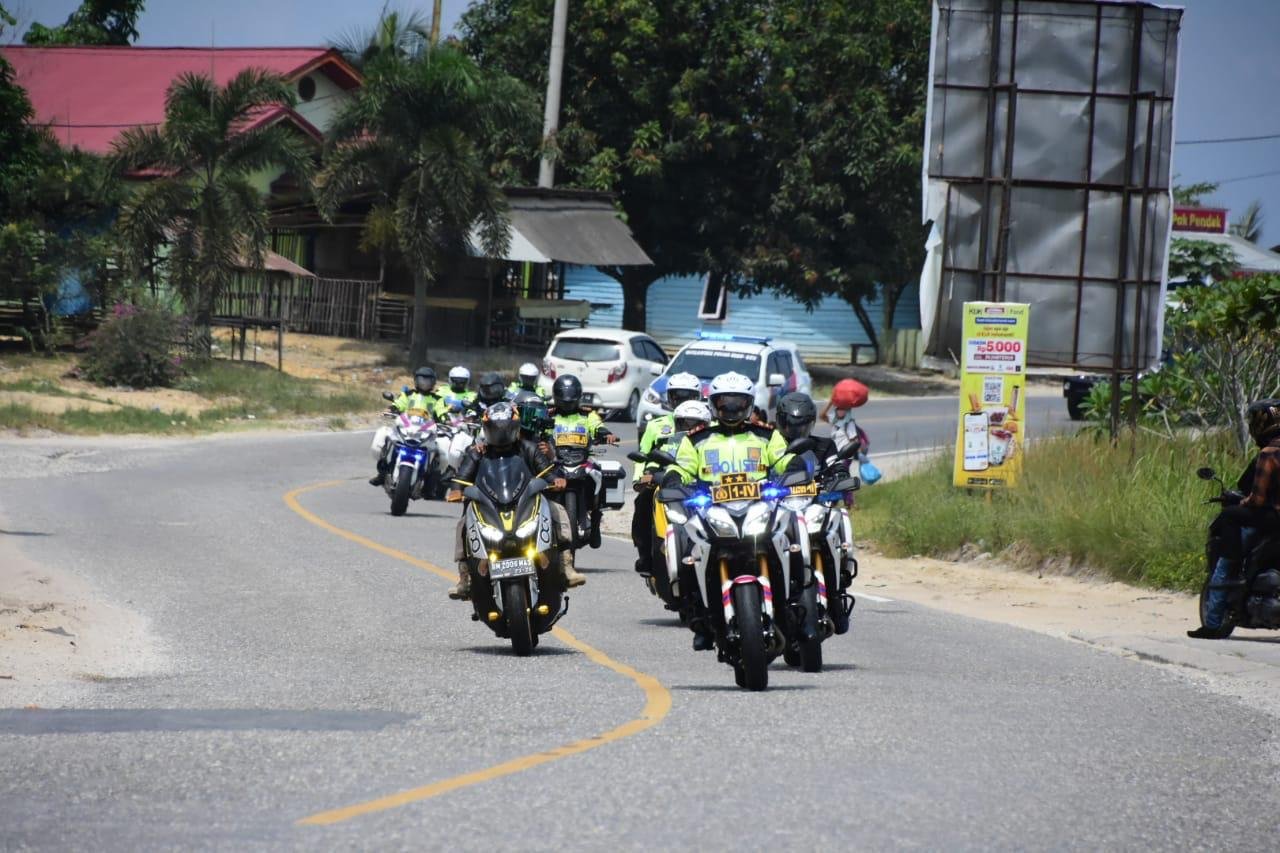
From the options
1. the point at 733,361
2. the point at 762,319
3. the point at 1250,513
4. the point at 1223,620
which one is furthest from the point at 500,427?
the point at 762,319

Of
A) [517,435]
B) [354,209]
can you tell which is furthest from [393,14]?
[517,435]

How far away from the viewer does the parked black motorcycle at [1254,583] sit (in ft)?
41.3

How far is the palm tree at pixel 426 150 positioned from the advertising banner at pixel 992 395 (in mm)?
22022

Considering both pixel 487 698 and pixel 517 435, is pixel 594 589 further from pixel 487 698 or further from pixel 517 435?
pixel 487 698

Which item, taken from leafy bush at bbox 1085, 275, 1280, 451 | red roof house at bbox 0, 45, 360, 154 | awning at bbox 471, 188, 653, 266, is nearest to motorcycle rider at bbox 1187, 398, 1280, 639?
leafy bush at bbox 1085, 275, 1280, 451

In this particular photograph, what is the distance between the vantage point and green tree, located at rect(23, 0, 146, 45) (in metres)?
60.1

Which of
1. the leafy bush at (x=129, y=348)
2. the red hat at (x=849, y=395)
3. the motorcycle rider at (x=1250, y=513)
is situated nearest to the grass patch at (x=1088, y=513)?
the red hat at (x=849, y=395)

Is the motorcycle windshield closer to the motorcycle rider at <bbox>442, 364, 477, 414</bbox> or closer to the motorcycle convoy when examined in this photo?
the motorcycle convoy

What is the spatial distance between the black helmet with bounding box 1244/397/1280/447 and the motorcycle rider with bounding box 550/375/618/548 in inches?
Answer: 213

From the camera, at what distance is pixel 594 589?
15.5 metres

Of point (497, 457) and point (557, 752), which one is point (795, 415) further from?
point (557, 752)

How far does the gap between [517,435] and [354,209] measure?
37.3 metres

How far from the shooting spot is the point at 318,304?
1871 inches

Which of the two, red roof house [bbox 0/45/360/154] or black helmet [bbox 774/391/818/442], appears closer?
black helmet [bbox 774/391/818/442]
